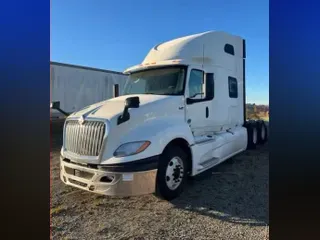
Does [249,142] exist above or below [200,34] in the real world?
below

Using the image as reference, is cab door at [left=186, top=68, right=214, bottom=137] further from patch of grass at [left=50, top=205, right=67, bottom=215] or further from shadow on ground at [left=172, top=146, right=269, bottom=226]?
patch of grass at [left=50, top=205, right=67, bottom=215]

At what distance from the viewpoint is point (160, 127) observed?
394 centimetres

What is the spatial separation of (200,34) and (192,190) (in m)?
3.33

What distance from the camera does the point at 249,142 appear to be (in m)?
7.68

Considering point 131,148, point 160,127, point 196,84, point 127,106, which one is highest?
point 196,84

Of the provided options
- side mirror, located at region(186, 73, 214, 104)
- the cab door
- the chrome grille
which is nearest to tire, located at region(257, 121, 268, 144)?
the cab door

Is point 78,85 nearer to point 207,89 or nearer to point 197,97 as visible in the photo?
point 197,97

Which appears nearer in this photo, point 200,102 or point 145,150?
point 145,150

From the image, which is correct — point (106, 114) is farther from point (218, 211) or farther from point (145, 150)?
point (218, 211)

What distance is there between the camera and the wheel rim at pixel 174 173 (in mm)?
3941

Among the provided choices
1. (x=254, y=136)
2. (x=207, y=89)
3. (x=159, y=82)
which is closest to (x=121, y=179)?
(x=159, y=82)

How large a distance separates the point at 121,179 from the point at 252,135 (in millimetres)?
5511

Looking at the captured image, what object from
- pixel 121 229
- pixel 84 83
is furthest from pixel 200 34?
pixel 84 83

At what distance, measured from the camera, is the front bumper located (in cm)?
344
